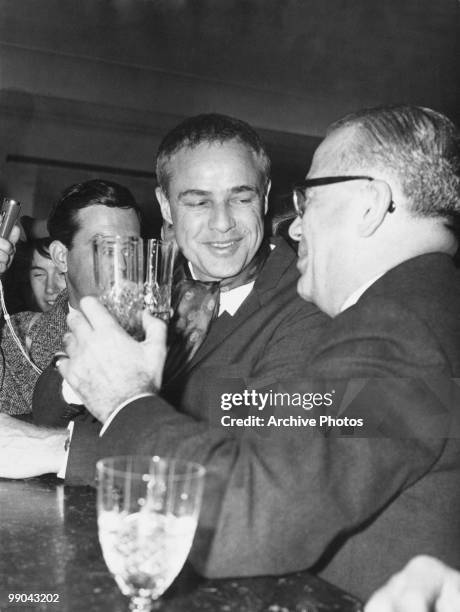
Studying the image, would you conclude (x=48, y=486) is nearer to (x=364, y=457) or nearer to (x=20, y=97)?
(x=364, y=457)

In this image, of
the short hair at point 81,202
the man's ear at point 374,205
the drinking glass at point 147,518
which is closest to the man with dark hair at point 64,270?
the short hair at point 81,202

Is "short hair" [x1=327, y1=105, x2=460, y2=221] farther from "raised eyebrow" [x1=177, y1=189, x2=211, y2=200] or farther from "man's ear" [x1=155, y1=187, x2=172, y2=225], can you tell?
"man's ear" [x1=155, y1=187, x2=172, y2=225]

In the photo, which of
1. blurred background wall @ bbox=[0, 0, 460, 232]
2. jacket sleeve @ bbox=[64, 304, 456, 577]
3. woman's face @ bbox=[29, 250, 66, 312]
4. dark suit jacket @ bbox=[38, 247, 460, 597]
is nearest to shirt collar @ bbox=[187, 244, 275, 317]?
dark suit jacket @ bbox=[38, 247, 460, 597]

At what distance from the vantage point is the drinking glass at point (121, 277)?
3.60 feet

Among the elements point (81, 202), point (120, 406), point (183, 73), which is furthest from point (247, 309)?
point (183, 73)

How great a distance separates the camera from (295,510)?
0.88 m

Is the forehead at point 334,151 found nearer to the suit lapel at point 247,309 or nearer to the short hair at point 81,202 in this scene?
the suit lapel at point 247,309

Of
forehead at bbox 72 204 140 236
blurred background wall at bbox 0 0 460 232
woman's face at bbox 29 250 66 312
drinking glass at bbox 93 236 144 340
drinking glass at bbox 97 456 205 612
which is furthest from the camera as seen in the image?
blurred background wall at bbox 0 0 460 232

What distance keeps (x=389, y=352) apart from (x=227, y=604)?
38cm

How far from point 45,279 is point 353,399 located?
3.10 meters

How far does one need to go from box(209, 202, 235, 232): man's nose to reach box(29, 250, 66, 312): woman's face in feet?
6.63

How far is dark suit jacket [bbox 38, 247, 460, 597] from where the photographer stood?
2.87 ft

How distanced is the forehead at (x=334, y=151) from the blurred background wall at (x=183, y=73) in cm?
445

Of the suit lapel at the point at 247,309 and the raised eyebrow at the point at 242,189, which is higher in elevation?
the raised eyebrow at the point at 242,189
